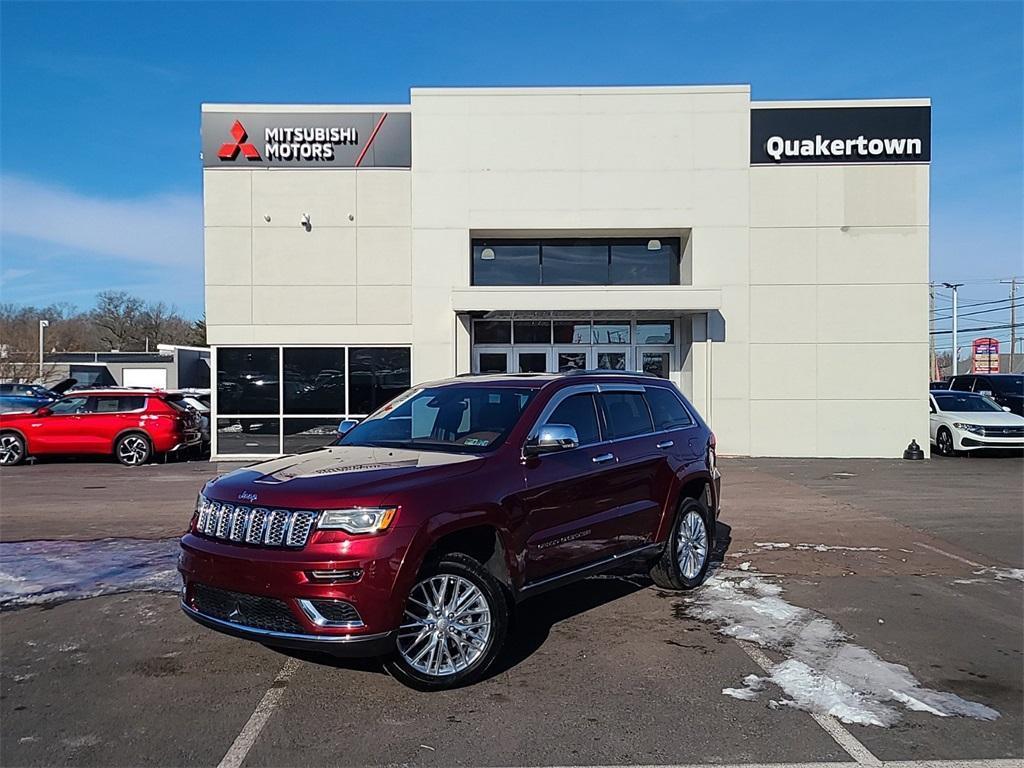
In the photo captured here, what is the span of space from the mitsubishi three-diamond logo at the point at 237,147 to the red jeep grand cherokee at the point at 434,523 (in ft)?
45.4

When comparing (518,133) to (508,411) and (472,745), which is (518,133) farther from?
(472,745)

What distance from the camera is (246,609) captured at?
15.2ft

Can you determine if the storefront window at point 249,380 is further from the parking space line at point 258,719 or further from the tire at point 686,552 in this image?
the parking space line at point 258,719

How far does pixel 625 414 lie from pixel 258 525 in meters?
3.19

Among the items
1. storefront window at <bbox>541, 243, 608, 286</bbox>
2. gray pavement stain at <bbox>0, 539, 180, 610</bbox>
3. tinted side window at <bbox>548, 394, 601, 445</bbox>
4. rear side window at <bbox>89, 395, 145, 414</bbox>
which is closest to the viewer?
tinted side window at <bbox>548, 394, 601, 445</bbox>

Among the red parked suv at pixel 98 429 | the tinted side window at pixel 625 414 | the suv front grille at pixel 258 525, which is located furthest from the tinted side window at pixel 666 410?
the red parked suv at pixel 98 429

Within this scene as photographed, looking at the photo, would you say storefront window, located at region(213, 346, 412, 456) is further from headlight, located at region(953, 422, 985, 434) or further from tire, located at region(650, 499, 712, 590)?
headlight, located at region(953, 422, 985, 434)

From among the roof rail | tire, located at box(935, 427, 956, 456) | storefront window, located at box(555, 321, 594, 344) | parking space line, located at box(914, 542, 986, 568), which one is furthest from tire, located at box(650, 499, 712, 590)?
tire, located at box(935, 427, 956, 456)

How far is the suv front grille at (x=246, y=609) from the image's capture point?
452 cm

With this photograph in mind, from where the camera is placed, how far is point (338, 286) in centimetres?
1866

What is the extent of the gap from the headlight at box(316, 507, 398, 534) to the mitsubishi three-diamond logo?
52.2ft

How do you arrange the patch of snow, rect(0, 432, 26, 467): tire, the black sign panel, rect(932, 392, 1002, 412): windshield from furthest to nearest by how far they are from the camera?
rect(932, 392, 1002, 412): windshield < the black sign panel < rect(0, 432, 26, 467): tire < the patch of snow

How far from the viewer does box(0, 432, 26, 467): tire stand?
17.7 meters

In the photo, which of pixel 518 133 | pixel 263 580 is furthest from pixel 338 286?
pixel 263 580
